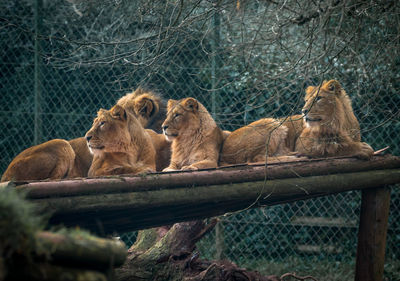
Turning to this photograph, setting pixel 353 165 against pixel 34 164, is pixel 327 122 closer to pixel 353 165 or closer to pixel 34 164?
pixel 353 165

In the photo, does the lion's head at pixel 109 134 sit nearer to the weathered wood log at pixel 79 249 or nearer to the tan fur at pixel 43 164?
the tan fur at pixel 43 164

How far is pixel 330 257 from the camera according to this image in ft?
20.0

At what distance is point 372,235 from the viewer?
3.96 metres

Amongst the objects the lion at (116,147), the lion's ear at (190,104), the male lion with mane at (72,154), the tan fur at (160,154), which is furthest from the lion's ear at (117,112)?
the tan fur at (160,154)

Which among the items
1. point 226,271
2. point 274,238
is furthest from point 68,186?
point 274,238

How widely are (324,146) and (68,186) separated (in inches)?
90.7

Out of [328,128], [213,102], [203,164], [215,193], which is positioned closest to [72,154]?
[203,164]

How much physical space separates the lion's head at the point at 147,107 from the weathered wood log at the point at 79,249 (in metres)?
3.33

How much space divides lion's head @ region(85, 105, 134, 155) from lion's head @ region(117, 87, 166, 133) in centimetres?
69

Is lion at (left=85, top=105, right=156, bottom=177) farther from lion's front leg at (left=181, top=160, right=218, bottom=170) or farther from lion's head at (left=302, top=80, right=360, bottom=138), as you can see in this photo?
lion's head at (left=302, top=80, right=360, bottom=138)

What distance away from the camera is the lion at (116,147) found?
3.95 m

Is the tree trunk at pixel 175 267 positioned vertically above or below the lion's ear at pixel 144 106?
below

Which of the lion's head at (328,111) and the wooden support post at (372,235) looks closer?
the wooden support post at (372,235)

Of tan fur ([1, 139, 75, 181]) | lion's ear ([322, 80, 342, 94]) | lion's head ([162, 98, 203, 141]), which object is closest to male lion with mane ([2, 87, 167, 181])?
tan fur ([1, 139, 75, 181])
